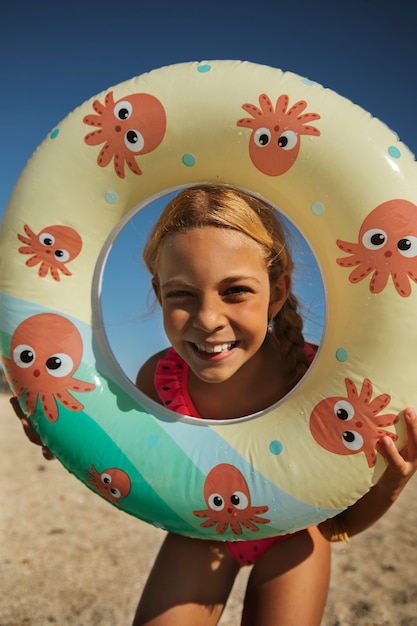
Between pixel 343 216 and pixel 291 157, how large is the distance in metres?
0.26

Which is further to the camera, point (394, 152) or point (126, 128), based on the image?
Answer: point (126, 128)

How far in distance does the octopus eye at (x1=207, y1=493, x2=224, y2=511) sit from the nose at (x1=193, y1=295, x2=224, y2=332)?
0.53 m

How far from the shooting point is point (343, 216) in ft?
6.28

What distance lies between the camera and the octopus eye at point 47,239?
208 cm

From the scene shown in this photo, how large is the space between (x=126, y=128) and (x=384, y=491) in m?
1.50

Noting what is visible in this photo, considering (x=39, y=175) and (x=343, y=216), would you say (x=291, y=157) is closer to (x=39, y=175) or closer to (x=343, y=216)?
(x=343, y=216)

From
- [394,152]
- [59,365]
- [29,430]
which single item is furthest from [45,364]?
[394,152]

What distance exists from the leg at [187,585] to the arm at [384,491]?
1.35ft

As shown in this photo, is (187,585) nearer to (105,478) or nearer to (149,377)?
(105,478)

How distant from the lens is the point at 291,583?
208 cm

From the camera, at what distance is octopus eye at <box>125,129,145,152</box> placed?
206 centimetres

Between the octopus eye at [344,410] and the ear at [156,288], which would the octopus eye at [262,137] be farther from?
the octopus eye at [344,410]

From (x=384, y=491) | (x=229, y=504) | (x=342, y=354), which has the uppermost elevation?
(x=342, y=354)

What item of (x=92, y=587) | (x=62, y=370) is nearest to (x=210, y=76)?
(x=62, y=370)
